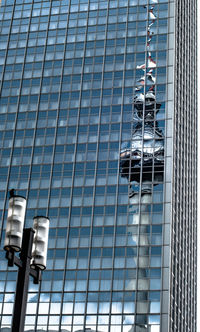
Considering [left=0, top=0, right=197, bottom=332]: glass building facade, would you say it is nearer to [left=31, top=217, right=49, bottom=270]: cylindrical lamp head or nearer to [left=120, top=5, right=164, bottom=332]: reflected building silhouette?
[left=120, top=5, right=164, bottom=332]: reflected building silhouette

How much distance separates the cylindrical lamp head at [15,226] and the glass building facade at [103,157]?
69.5 m

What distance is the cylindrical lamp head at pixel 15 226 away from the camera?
15.7m

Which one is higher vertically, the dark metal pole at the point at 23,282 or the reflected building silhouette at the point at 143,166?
the reflected building silhouette at the point at 143,166

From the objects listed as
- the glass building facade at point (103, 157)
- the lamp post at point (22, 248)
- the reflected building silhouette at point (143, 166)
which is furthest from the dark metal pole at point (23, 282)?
the reflected building silhouette at point (143, 166)

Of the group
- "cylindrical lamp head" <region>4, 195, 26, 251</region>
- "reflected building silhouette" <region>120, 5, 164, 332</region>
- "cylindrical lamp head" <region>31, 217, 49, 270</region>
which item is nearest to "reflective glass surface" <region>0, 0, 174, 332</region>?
"reflected building silhouette" <region>120, 5, 164, 332</region>

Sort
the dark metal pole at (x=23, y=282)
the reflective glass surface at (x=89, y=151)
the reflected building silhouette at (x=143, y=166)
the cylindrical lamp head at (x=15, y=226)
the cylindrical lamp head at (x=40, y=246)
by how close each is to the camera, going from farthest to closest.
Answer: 1. the reflective glass surface at (x=89, y=151)
2. the reflected building silhouette at (x=143, y=166)
3. the cylindrical lamp head at (x=40, y=246)
4. the dark metal pole at (x=23, y=282)
5. the cylindrical lamp head at (x=15, y=226)

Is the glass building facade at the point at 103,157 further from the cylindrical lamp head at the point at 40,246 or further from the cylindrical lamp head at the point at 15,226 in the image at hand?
the cylindrical lamp head at the point at 15,226

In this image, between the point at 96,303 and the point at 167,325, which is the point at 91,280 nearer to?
the point at 96,303

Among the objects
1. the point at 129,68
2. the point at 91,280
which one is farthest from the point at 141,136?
the point at 91,280

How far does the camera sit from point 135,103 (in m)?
99.2

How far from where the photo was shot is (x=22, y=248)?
16.5 meters

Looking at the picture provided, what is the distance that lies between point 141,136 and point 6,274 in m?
25.4

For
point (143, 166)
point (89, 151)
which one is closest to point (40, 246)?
point (143, 166)

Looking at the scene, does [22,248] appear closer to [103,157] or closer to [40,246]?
[40,246]
